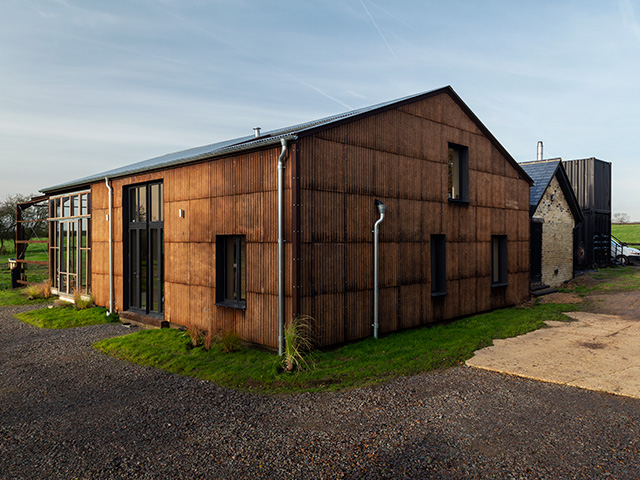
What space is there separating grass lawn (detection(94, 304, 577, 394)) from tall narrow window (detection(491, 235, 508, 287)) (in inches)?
108

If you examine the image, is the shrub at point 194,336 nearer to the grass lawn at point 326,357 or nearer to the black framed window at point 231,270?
the grass lawn at point 326,357

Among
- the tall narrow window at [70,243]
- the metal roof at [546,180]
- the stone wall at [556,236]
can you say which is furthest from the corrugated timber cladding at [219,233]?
the stone wall at [556,236]

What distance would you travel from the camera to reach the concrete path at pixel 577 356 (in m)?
6.14

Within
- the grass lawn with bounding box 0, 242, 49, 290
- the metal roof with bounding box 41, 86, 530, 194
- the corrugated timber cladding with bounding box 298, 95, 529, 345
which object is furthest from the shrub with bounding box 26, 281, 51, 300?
the corrugated timber cladding with bounding box 298, 95, 529, 345

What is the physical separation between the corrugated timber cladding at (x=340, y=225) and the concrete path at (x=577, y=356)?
2.16 meters

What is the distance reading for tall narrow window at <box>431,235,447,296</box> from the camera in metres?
10.4

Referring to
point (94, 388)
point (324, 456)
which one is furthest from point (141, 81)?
point (324, 456)

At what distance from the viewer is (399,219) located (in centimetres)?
917

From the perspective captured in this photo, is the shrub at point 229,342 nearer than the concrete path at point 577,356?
No

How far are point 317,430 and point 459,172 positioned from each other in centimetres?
861

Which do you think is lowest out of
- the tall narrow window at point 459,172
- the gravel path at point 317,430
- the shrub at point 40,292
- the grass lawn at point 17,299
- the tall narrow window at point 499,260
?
the grass lawn at point 17,299

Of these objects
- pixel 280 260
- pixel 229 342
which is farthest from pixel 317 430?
pixel 229 342

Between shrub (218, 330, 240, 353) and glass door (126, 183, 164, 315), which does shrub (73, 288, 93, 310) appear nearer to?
glass door (126, 183, 164, 315)

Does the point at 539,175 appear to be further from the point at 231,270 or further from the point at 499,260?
the point at 231,270
